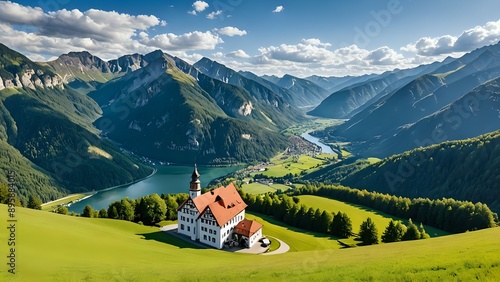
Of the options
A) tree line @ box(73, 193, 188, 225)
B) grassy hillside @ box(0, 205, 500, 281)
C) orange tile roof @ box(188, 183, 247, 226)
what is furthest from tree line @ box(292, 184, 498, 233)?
tree line @ box(73, 193, 188, 225)

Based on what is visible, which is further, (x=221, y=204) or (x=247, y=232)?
(x=221, y=204)

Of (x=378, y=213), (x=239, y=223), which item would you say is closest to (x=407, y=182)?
(x=378, y=213)

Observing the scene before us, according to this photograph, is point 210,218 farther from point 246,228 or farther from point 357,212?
point 357,212

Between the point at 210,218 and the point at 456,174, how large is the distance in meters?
146

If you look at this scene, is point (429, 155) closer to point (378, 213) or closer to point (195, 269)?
point (378, 213)

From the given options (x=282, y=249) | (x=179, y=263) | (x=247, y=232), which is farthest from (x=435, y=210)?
(x=179, y=263)

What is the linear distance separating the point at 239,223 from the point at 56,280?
4583 cm

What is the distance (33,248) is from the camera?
3647cm

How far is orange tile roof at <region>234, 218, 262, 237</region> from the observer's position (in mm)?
68425

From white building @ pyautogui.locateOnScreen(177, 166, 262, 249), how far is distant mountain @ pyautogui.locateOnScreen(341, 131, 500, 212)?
107 m

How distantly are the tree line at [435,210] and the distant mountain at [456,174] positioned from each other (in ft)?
127

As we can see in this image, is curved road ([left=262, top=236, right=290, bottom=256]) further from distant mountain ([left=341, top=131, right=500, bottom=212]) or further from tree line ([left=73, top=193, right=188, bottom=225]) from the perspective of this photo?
distant mountain ([left=341, top=131, right=500, bottom=212])

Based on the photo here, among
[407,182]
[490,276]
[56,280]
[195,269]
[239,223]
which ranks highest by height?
[490,276]

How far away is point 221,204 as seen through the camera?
75.4 metres
